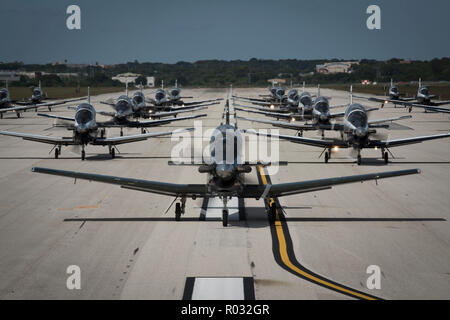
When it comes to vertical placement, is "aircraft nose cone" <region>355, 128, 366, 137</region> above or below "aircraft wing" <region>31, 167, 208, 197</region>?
above

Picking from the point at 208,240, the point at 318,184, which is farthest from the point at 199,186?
the point at 318,184

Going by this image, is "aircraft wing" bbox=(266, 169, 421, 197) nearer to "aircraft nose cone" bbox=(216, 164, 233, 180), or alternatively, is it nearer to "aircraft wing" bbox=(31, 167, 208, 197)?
"aircraft nose cone" bbox=(216, 164, 233, 180)

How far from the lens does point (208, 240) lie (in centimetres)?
1399

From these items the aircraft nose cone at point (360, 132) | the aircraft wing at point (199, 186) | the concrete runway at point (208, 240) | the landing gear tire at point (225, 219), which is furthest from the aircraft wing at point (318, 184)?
the aircraft nose cone at point (360, 132)

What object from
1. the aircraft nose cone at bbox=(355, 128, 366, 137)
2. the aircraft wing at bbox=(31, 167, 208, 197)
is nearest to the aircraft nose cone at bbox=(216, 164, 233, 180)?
the aircraft wing at bbox=(31, 167, 208, 197)

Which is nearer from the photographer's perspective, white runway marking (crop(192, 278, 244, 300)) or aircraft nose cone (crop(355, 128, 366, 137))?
white runway marking (crop(192, 278, 244, 300))

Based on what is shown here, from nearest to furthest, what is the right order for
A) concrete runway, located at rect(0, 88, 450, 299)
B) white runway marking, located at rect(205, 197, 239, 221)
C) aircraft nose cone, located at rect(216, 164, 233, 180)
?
concrete runway, located at rect(0, 88, 450, 299)
aircraft nose cone, located at rect(216, 164, 233, 180)
white runway marking, located at rect(205, 197, 239, 221)

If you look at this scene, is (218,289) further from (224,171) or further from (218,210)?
(218,210)

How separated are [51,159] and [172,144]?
9622 mm

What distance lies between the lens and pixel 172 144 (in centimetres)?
3584

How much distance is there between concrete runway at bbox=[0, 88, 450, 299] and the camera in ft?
35.7

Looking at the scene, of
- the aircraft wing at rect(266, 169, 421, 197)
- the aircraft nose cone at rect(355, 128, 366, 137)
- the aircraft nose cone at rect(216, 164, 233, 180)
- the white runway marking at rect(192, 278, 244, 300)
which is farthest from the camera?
the aircraft nose cone at rect(355, 128, 366, 137)
